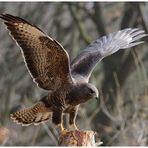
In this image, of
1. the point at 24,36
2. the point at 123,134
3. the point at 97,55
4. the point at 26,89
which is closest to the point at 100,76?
the point at 26,89

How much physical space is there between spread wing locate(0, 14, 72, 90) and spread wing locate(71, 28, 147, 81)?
0.77 feet

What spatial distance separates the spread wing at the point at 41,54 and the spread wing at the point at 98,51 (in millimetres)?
236

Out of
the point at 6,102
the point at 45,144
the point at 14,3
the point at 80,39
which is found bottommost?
the point at 45,144

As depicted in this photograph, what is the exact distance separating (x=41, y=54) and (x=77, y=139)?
792 mm

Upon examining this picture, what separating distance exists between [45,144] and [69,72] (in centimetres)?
720

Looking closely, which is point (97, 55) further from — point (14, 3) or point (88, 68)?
point (14, 3)

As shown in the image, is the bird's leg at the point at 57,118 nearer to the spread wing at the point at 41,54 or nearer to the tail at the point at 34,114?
the tail at the point at 34,114

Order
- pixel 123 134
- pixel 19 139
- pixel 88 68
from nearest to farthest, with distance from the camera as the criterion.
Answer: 1. pixel 88 68
2. pixel 123 134
3. pixel 19 139

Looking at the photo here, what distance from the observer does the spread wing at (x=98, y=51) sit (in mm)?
5824

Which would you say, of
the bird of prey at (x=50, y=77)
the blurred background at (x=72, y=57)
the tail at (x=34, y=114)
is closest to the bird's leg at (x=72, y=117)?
the bird of prey at (x=50, y=77)

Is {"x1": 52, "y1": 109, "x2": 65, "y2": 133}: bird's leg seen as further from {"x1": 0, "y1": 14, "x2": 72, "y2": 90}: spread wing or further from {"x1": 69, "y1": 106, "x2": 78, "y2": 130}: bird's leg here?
{"x1": 0, "y1": 14, "x2": 72, "y2": 90}: spread wing

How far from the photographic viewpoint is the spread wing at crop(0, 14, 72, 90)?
517cm

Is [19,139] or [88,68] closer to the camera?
[88,68]

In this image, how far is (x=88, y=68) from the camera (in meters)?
5.85
